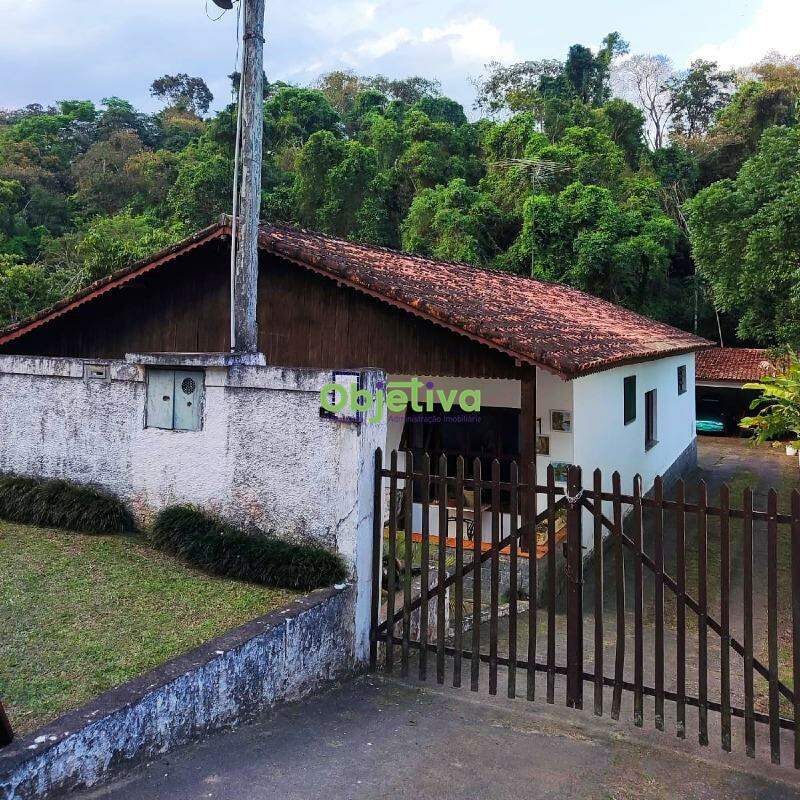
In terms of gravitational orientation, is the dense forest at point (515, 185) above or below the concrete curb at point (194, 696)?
above

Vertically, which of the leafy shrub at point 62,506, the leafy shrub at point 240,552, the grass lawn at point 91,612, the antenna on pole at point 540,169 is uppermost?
the antenna on pole at point 540,169

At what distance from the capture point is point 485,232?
23.7 meters

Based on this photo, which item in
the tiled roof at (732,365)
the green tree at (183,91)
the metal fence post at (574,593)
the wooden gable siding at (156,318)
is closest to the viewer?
the metal fence post at (574,593)

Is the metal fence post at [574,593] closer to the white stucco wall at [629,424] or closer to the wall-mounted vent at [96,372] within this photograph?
the white stucco wall at [629,424]

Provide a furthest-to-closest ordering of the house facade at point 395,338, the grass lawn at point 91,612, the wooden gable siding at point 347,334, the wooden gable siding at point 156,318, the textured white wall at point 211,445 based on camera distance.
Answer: the wooden gable siding at point 156,318, the wooden gable siding at point 347,334, the house facade at point 395,338, the textured white wall at point 211,445, the grass lawn at point 91,612

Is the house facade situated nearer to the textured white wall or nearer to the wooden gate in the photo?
the textured white wall

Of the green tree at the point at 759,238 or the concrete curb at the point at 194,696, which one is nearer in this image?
the concrete curb at the point at 194,696

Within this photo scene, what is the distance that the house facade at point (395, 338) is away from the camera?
7.80 meters

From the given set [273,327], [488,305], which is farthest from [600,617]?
[273,327]

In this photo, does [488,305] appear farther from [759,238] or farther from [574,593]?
[759,238]

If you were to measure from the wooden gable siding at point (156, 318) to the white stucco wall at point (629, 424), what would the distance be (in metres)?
4.88

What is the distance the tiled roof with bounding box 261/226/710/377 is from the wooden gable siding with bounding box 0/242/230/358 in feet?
3.67

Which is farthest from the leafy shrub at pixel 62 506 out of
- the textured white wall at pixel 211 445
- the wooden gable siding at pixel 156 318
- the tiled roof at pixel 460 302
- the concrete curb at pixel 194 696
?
the tiled roof at pixel 460 302

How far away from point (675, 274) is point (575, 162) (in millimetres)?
6321
